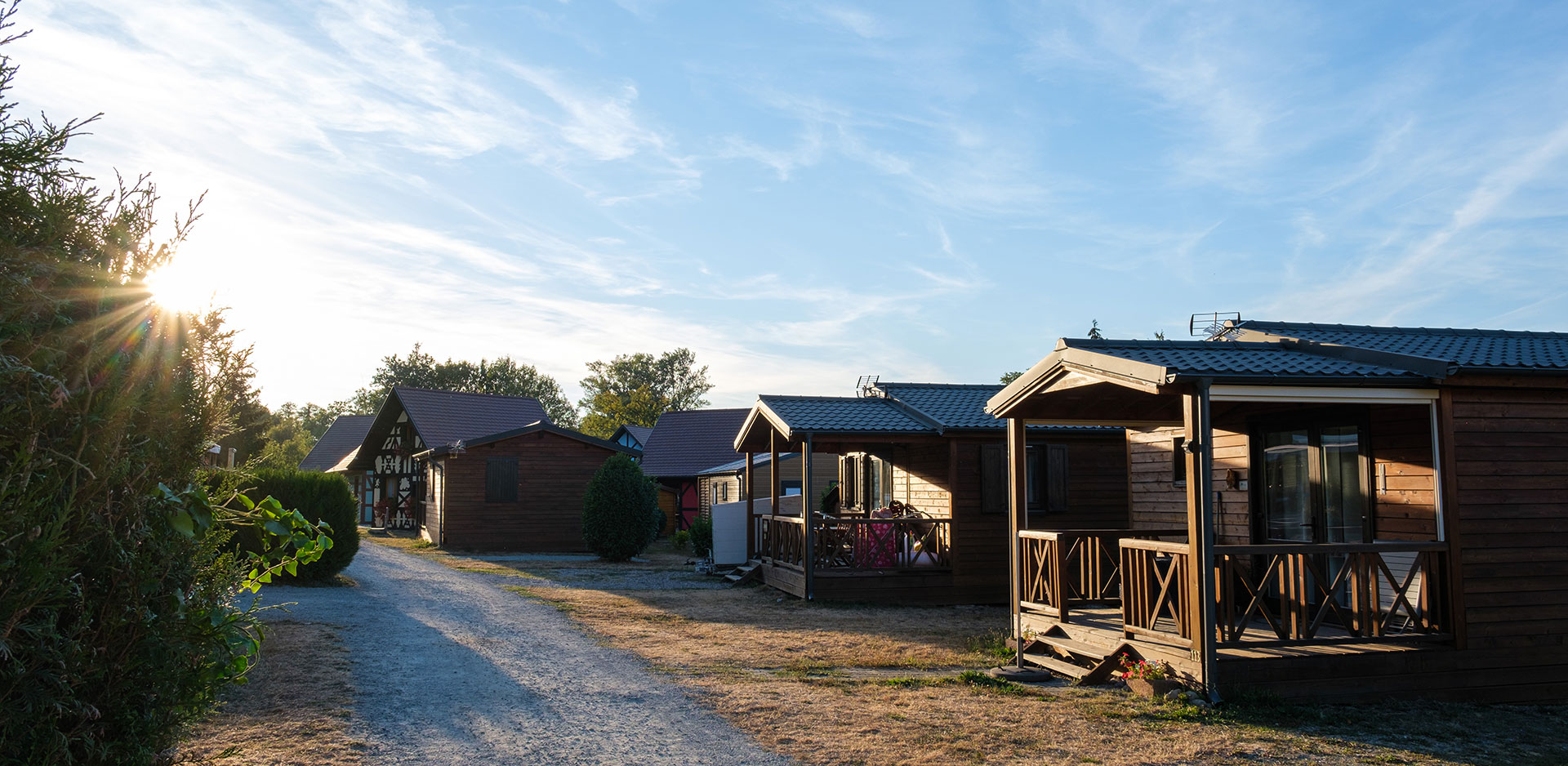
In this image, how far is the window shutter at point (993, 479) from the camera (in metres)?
15.3

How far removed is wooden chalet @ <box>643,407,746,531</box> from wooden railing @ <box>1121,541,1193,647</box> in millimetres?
25336

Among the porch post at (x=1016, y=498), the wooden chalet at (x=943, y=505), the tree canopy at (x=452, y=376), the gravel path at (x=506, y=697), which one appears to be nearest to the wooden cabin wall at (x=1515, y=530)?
the porch post at (x=1016, y=498)

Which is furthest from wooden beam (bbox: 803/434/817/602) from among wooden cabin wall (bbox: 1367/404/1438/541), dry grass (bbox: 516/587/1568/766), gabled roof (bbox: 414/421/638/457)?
gabled roof (bbox: 414/421/638/457)

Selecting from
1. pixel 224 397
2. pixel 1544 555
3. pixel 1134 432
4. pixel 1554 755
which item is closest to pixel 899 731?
pixel 1554 755

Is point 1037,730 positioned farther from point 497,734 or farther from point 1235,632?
point 497,734

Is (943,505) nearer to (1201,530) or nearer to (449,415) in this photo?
(1201,530)

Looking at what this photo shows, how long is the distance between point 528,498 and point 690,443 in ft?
40.6

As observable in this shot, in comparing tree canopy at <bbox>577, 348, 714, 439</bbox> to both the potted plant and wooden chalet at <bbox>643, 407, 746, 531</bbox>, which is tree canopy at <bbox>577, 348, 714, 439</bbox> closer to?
wooden chalet at <bbox>643, 407, 746, 531</bbox>

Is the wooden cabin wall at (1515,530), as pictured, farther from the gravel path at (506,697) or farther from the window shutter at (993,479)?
the window shutter at (993,479)

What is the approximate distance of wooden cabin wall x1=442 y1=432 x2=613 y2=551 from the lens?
26281mm

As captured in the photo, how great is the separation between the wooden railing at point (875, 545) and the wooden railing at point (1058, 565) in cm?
450

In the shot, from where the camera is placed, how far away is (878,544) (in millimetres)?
15578

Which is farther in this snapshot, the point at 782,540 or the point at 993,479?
the point at 782,540

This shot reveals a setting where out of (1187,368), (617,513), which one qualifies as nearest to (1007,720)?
(1187,368)
